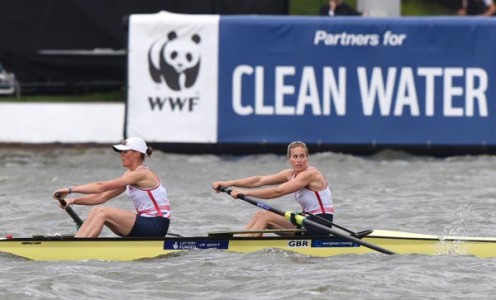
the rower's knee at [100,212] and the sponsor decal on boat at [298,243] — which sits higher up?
the rower's knee at [100,212]

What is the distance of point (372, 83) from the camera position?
26.6m

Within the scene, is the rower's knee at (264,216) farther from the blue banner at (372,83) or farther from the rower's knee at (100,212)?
the blue banner at (372,83)

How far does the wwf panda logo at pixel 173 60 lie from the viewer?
87.4ft

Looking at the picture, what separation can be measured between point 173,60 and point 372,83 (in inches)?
A: 133

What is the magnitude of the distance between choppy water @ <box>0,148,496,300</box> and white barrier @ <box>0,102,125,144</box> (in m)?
0.28

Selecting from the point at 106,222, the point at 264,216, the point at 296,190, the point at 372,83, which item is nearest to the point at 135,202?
the point at 106,222

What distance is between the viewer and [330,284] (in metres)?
15.4

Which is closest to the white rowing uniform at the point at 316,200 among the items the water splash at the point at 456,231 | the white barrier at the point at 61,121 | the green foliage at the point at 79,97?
the water splash at the point at 456,231

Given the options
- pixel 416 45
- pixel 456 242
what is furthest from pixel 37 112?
pixel 456 242

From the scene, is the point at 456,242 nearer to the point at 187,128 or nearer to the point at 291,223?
the point at 291,223

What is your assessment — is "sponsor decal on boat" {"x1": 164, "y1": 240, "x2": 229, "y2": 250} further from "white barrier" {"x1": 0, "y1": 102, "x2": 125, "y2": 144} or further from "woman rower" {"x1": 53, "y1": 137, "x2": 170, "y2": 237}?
"white barrier" {"x1": 0, "y1": 102, "x2": 125, "y2": 144}

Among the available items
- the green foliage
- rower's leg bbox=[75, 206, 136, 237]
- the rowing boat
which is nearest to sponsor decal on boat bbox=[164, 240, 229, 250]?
the rowing boat

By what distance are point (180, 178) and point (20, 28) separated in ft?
19.6

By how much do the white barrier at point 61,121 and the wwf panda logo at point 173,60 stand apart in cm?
146
